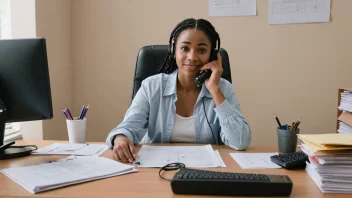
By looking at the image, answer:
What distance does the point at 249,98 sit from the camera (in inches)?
86.0

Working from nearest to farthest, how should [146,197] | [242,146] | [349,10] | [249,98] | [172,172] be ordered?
[146,197], [172,172], [242,146], [349,10], [249,98]

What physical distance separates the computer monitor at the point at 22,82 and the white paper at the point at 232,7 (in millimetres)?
1337

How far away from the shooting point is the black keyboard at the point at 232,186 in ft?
2.38

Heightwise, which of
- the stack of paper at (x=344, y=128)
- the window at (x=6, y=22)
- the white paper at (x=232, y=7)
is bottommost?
the stack of paper at (x=344, y=128)

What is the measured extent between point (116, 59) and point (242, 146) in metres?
1.33

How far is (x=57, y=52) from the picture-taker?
205 cm

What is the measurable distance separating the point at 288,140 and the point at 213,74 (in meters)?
0.43

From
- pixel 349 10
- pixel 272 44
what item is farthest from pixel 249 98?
pixel 349 10

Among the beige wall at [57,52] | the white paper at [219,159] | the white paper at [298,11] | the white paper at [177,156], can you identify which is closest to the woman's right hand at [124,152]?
the white paper at [177,156]

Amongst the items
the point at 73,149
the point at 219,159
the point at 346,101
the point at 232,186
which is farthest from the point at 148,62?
the point at 346,101

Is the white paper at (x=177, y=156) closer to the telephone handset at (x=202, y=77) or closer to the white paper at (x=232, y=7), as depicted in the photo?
the telephone handset at (x=202, y=77)

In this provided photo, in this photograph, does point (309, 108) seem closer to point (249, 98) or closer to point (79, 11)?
point (249, 98)

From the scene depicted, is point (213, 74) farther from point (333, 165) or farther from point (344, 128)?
point (344, 128)

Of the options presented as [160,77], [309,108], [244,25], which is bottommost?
[309,108]
